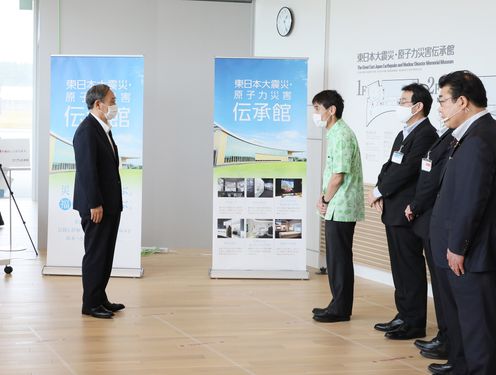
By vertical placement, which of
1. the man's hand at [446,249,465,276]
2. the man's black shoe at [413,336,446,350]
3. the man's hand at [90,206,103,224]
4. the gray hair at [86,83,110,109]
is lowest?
the man's black shoe at [413,336,446,350]

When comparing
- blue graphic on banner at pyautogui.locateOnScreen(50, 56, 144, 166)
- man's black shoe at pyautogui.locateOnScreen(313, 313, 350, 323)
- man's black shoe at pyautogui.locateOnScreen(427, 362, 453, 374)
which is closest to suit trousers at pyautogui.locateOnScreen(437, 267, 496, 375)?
man's black shoe at pyautogui.locateOnScreen(427, 362, 453, 374)

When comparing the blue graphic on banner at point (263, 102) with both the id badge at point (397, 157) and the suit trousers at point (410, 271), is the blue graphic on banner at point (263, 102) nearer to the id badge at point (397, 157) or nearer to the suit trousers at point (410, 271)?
the id badge at point (397, 157)

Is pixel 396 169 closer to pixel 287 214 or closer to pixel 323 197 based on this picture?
pixel 323 197

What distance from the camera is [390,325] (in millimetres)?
5730

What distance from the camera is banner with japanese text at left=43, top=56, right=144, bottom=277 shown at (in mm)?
7664

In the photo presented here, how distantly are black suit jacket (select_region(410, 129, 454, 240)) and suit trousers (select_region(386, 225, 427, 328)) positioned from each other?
231mm

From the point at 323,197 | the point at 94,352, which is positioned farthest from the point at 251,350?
the point at 323,197

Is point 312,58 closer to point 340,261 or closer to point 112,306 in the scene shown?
point 340,261

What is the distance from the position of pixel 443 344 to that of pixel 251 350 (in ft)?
3.94

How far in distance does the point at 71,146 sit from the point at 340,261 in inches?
120

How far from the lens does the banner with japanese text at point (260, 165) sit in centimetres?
772

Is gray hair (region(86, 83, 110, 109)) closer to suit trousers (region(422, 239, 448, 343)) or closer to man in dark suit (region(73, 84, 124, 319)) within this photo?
man in dark suit (region(73, 84, 124, 319))

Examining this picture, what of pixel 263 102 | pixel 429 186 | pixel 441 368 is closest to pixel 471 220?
pixel 429 186

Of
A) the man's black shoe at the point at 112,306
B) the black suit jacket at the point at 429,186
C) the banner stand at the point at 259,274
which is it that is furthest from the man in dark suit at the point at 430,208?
the banner stand at the point at 259,274
